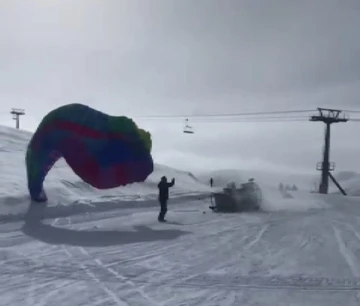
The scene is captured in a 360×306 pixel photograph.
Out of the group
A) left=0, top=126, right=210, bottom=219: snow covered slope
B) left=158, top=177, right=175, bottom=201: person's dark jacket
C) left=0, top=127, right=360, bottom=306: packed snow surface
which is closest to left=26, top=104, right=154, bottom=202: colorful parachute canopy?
left=158, top=177, right=175, bottom=201: person's dark jacket

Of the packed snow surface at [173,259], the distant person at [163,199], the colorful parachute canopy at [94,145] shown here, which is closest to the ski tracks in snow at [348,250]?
the packed snow surface at [173,259]

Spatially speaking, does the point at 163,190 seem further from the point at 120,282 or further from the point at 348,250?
the point at 120,282

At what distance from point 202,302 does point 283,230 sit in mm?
9891

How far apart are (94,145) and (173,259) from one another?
1028 cm

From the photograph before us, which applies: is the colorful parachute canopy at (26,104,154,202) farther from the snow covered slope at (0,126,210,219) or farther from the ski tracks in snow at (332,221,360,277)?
the ski tracks in snow at (332,221,360,277)

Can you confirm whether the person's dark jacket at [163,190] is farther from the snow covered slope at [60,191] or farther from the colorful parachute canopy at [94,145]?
the snow covered slope at [60,191]

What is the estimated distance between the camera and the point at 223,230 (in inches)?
663

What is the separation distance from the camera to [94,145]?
2086 cm

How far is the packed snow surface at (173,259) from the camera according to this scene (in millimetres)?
8211

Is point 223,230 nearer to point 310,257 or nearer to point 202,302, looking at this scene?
point 310,257

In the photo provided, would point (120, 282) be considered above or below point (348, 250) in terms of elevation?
above

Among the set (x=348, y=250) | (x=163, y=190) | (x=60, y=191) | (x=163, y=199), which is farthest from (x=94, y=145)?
(x=348, y=250)

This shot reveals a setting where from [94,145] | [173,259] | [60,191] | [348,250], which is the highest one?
[94,145]

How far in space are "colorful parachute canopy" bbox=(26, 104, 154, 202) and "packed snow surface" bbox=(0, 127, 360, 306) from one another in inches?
66.0
